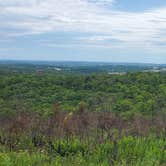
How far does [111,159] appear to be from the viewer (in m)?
4.07

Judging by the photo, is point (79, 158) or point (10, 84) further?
point (10, 84)

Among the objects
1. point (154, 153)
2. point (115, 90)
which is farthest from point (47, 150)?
point (115, 90)

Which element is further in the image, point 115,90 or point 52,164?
point 115,90

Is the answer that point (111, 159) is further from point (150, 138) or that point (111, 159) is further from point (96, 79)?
point (96, 79)

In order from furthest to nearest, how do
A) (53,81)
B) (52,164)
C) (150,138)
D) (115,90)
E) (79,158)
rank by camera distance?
(53,81) < (115,90) < (150,138) < (79,158) < (52,164)

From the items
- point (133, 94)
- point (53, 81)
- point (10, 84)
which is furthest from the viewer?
point (53, 81)

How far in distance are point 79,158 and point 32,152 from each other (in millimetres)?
616

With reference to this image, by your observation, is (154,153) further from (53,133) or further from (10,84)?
(10,84)

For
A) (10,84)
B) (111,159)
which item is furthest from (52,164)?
(10,84)

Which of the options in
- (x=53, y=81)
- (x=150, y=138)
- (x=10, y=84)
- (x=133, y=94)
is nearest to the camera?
(x=150, y=138)

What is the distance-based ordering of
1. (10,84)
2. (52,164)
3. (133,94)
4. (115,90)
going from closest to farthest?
1. (52,164)
2. (133,94)
3. (115,90)
4. (10,84)

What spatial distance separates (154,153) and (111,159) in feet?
1.84

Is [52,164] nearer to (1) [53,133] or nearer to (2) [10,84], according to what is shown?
(1) [53,133]

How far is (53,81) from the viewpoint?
29.1 metres
